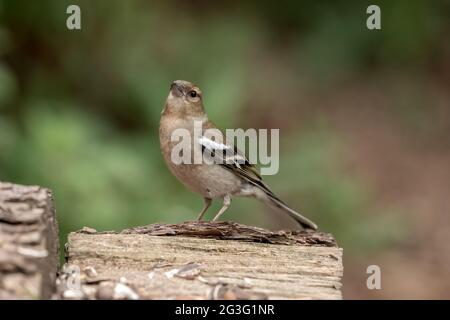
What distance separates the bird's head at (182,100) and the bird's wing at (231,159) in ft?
0.81

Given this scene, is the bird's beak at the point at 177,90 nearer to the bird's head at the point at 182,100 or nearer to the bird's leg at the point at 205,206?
the bird's head at the point at 182,100

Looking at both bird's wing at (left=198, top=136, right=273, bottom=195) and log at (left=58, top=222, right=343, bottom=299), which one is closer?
log at (left=58, top=222, right=343, bottom=299)

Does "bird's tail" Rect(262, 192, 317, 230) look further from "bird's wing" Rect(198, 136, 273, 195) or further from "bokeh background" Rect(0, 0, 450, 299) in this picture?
"bokeh background" Rect(0, 0, 450, 299)

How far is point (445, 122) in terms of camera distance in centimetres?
1066

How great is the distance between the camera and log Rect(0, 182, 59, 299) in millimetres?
3320

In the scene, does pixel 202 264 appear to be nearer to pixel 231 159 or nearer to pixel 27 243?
pixel 27 243

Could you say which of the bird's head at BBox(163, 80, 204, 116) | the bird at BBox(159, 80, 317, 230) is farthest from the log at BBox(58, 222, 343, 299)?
the bird's head at BBox(163, 80, 204, 116)

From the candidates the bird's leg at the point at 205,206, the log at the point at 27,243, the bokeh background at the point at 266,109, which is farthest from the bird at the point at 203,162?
the log at the point at 27,243

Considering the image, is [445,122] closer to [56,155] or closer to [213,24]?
[213,24]

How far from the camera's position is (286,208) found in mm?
5773

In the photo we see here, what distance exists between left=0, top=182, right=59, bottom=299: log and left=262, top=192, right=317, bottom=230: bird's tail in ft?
7.95

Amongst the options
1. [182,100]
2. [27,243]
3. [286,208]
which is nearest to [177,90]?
[182,100]

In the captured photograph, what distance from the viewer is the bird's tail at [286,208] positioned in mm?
5719
